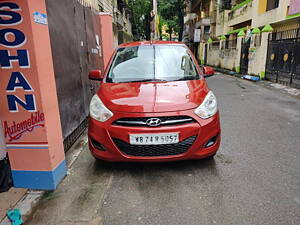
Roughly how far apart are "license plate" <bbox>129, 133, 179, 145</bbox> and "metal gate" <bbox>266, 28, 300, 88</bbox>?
8650 millimetres

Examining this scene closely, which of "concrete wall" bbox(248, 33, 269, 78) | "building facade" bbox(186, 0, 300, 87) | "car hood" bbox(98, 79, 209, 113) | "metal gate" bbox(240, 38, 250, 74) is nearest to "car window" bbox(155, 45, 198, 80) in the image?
"car hood" bbox(98, 79, 209, 113)

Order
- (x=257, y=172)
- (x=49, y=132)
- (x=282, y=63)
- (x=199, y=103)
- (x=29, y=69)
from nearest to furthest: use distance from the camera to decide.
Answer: (x=29, y=69)
(x=49, y=132)
(x=199, y=103)
(x=257, y=172)
(x=282, y=63)

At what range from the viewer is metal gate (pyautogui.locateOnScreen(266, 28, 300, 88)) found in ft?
30.2

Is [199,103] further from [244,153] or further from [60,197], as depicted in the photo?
[60,197]

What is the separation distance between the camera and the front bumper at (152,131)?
8.48 feet

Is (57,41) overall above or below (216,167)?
above

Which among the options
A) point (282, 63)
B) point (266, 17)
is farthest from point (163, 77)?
point (266, 17)

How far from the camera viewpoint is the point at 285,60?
9836mm

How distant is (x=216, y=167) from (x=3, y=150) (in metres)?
2.71

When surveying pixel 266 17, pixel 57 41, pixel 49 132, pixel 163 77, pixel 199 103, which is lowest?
pixel 49 132

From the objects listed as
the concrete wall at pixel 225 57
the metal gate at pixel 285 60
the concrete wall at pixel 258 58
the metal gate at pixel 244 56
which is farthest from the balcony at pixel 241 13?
the metal gate at pixel 285 60

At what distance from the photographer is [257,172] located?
297 centimetres

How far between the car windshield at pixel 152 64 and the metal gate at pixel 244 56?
11.3 meters

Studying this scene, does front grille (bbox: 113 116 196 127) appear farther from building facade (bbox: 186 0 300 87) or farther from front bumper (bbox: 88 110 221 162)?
building facade (bbox: 186 0 300 87)
